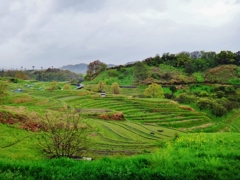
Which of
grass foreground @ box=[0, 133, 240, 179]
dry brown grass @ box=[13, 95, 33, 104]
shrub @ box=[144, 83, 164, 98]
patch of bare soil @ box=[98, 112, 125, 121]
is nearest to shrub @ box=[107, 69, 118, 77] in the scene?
shrub @ box=[144, 83, 164, 98]

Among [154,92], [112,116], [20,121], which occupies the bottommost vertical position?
[112,116]

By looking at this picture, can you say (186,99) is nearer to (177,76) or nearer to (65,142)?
(177,76)

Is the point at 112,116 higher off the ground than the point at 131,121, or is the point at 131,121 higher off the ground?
the point at 112,116

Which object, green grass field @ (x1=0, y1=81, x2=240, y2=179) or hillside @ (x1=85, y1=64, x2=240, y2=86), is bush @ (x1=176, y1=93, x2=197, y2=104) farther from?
hillside @ (x1=85, y1=64, x2=240, y2=86)

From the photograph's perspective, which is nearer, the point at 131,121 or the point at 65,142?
the point at 65,142

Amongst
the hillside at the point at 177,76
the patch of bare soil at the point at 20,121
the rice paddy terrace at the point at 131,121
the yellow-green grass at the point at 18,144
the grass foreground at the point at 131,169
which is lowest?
the rice paddy terrace at the point at 131,121

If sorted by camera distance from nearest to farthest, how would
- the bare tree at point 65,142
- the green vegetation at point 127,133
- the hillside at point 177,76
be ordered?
the green vegetation at point 127,133
the bare tree at point 65,142
the hillside at point 177,76

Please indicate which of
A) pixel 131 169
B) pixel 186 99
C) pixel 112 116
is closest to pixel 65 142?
pixel 131 169

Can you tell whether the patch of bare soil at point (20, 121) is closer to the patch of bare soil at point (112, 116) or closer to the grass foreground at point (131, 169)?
the grass foreground at point (131, 169)

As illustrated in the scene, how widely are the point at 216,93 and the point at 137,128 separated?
47538 millimetres

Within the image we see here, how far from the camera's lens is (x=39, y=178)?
664cm

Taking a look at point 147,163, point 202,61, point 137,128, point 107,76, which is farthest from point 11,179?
point 202,61

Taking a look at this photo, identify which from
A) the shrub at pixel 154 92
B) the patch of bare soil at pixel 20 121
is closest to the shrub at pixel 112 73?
the shrub at pixel 154 92

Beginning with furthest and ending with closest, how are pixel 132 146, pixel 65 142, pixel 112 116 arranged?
pixel 112 116 → pixel 132 146 → pixel 65 142
